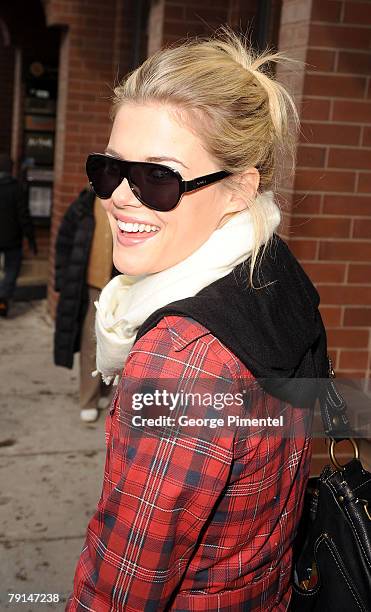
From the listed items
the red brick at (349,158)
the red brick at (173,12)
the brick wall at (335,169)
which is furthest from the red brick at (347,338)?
the red brick at (173,12)

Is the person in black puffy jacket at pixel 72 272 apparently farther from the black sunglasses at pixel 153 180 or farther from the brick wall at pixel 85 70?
the black sunglasses at pixel 153 180

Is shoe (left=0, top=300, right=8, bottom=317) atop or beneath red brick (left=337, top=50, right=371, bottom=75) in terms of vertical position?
beneath

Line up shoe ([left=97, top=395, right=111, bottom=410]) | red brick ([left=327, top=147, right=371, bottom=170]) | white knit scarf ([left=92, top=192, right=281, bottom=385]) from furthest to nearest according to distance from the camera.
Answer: shoe ([left=97, top=395, right=111, bottom=410]), red brick ([left=327, top=147, right=371, bottom=170]), white knit scarf ([left=92, top=192, right=281, bottom=385])

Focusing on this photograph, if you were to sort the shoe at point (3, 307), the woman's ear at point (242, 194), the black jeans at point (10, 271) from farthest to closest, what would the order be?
the black jeans at point (10, 271) → the shoe at point (3, 307) → the woman's ear at point (242, 194)

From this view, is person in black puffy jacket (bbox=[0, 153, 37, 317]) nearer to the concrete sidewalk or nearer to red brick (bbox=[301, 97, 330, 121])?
the concrete sidewalk

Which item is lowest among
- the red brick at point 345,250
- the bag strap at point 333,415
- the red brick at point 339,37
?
the bag strap at point 333,415

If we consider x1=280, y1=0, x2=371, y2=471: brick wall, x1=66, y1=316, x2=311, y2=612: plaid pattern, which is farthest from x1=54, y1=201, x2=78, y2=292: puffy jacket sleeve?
x1=66, y1=316, x2=311, y2=612: plaid pattern

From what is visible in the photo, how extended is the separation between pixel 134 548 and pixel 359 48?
287 cm

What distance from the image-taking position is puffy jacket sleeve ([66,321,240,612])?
1269mm

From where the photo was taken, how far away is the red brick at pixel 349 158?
359cm

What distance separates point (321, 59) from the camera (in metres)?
3.48

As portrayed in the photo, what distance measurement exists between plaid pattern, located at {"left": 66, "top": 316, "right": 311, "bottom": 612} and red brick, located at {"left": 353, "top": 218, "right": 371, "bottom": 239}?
239cm

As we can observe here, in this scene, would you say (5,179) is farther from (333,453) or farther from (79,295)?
(333,453)

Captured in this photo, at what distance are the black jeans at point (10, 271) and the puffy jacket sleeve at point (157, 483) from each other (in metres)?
7.44
